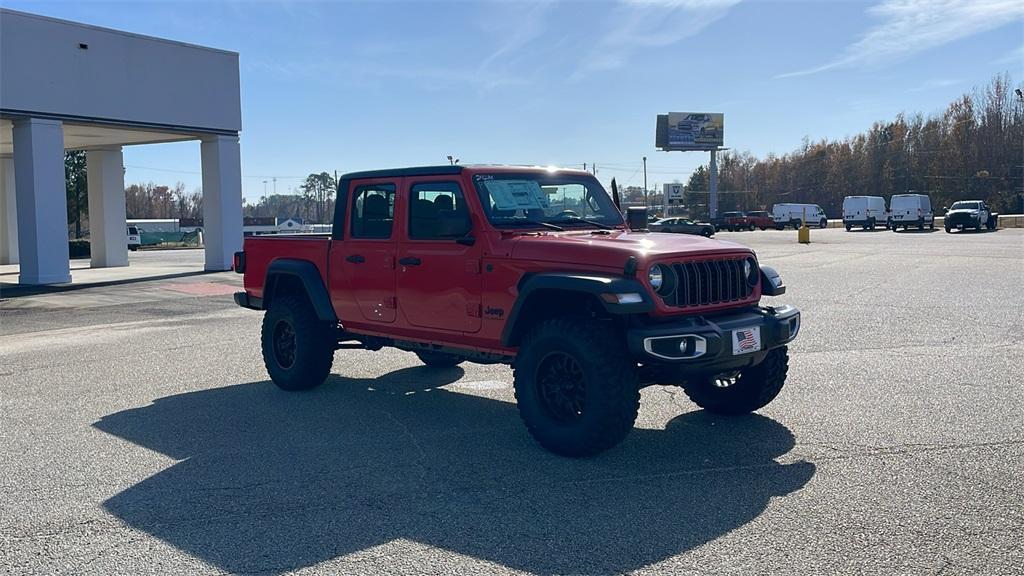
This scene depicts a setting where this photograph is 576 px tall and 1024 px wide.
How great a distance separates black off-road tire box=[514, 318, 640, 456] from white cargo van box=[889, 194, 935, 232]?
164 ft

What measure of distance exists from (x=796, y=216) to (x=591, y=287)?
65.6 metres

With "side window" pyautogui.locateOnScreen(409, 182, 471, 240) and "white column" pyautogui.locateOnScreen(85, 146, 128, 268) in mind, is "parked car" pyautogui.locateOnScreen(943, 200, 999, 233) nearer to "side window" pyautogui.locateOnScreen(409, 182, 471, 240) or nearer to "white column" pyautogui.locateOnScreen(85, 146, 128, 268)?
"white column" pyautogui.locateOnScreen(85, 146, 128, 268)

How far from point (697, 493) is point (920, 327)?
787 centimetres

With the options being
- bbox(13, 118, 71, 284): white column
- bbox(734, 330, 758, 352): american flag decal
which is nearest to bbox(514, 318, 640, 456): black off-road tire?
bbox(734, 330, 758, 352): american flag decal

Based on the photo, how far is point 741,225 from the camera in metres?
66.4

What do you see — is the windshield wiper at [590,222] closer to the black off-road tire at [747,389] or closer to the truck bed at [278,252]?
the black off-road tire at [747,389]

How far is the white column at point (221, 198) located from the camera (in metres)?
25.4

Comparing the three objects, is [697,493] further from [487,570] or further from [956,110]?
[956,110]

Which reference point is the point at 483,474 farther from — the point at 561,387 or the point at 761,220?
the point at 761,220

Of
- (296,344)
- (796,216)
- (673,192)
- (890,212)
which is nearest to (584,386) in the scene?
(296,344)

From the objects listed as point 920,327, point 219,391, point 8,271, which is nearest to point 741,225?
point 8,271

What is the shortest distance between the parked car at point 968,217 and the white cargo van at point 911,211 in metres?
2.28

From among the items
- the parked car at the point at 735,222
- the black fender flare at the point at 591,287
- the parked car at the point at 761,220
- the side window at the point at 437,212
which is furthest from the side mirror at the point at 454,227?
the parked car at the point at 761,220

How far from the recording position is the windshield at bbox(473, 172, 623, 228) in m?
6.84
